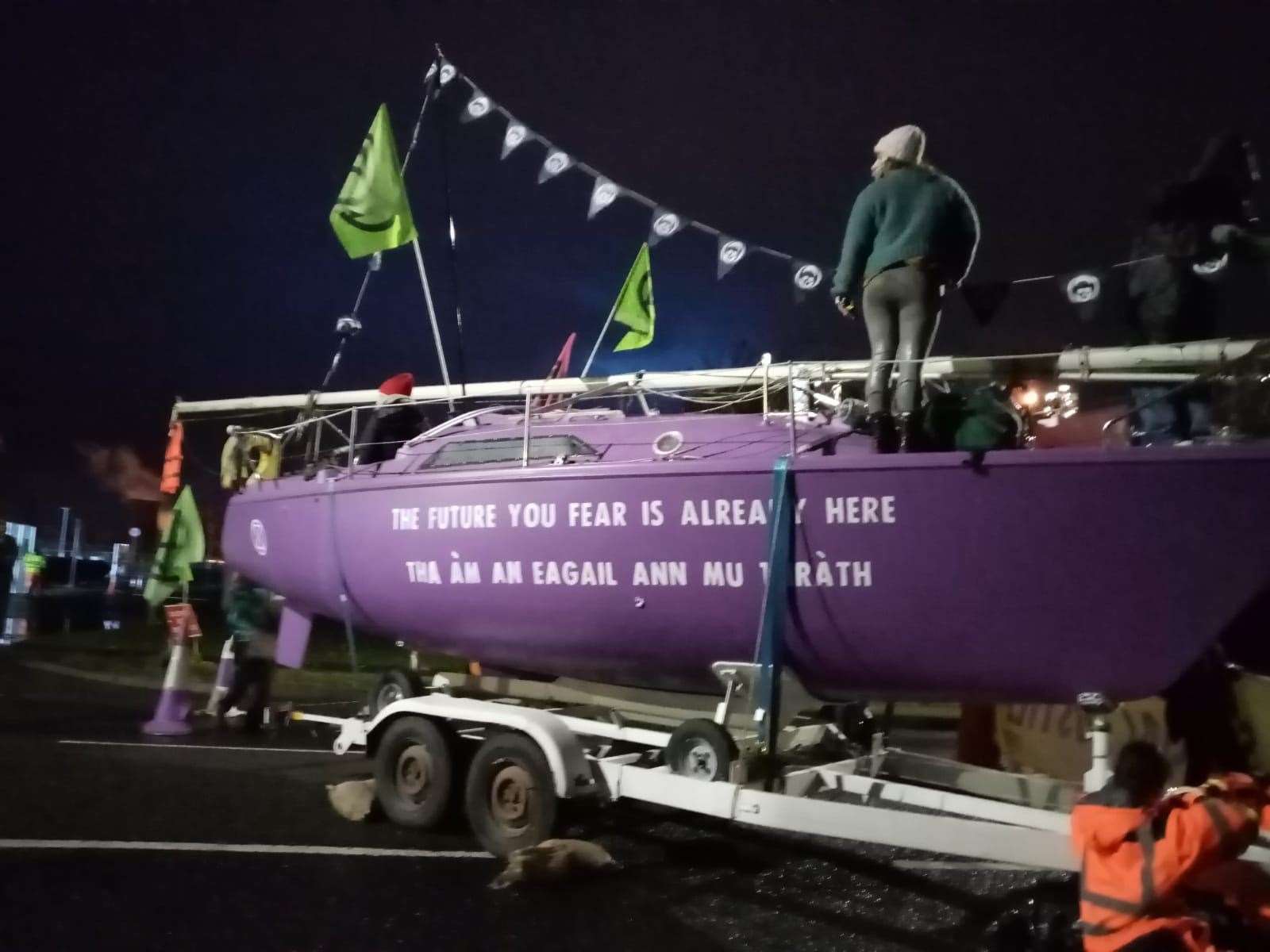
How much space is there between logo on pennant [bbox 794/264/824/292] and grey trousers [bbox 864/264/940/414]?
2.42 m

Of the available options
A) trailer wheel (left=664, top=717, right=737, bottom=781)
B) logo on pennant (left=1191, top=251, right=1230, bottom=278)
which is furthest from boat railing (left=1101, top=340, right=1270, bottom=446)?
trailer wheel (left=664, top=717, right=737, bottom=781)

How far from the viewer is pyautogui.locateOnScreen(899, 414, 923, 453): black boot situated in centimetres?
477

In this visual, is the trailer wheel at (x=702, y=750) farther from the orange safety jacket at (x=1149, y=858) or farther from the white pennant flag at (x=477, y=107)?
the white pennant flag at (x=477, y=107)

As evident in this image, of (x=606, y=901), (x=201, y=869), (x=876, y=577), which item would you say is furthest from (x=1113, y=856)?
(x=201, y=869)

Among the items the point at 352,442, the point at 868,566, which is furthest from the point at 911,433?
the point at 352,442

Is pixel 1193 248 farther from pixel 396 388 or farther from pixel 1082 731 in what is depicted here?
pixel 396 388

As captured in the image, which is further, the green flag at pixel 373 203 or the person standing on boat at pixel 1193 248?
the green flag at pixel 373 203

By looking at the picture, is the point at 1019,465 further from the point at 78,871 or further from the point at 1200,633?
the point at 78,871

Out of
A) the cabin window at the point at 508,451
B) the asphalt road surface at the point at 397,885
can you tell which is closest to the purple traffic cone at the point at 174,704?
the asphalt road surface at the point at 397,885

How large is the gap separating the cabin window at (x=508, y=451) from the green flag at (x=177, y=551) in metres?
4.12

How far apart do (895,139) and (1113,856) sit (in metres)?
3.42

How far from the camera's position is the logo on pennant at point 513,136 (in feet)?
29.8

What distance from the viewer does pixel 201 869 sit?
5.02 meters

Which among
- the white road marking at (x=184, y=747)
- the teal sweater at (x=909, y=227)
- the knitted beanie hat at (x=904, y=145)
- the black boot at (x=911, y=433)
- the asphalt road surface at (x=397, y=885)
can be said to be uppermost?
the knitted beanie hat at (x=904, y=145)
